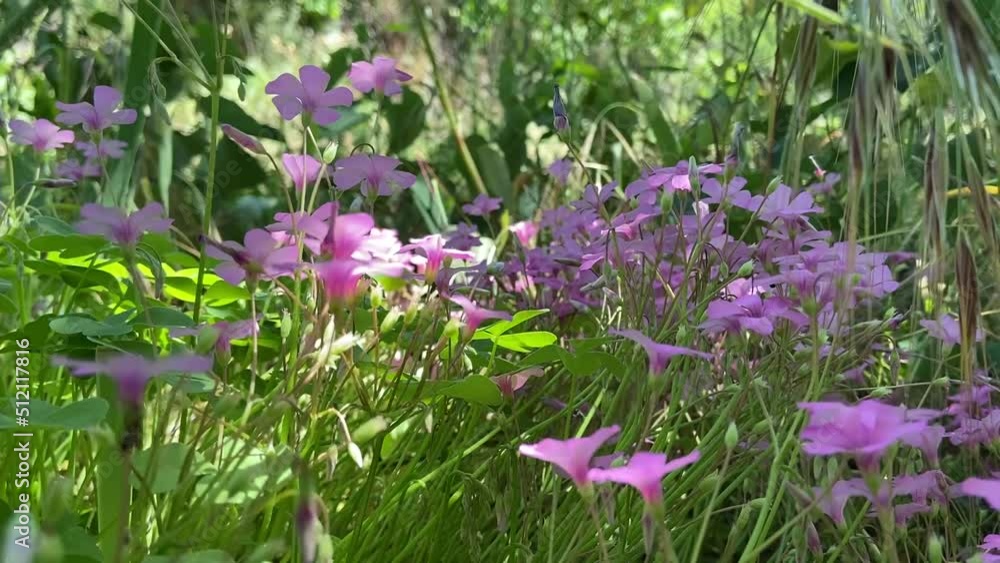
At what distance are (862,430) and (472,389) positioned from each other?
0.85ft

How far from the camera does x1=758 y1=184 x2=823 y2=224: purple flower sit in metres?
0.72

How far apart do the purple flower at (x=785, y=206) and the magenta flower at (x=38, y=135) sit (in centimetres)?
69

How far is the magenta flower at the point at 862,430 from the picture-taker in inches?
17.3

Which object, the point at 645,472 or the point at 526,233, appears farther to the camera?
the point at 526,233

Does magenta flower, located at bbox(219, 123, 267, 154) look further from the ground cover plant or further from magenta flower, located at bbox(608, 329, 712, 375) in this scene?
magenta flower, located at bbox(608, 329, 712, 375)

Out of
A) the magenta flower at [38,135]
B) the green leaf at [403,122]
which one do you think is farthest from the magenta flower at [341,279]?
the green leaf at [403,122]

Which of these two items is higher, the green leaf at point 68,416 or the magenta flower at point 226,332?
the magenta flower at point 226,332

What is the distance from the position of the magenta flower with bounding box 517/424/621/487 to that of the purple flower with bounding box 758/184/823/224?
0.32 m

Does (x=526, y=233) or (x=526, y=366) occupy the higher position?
(x=526, y=233)

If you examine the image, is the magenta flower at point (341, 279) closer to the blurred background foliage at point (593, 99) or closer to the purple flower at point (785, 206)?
the blurred background foliage at point (593, 99)

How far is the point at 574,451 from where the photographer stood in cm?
46

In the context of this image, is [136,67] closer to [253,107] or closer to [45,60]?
[45,60]

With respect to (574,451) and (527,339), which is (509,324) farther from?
(574,451)

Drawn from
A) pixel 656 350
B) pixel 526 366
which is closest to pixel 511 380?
pixel 526 366
